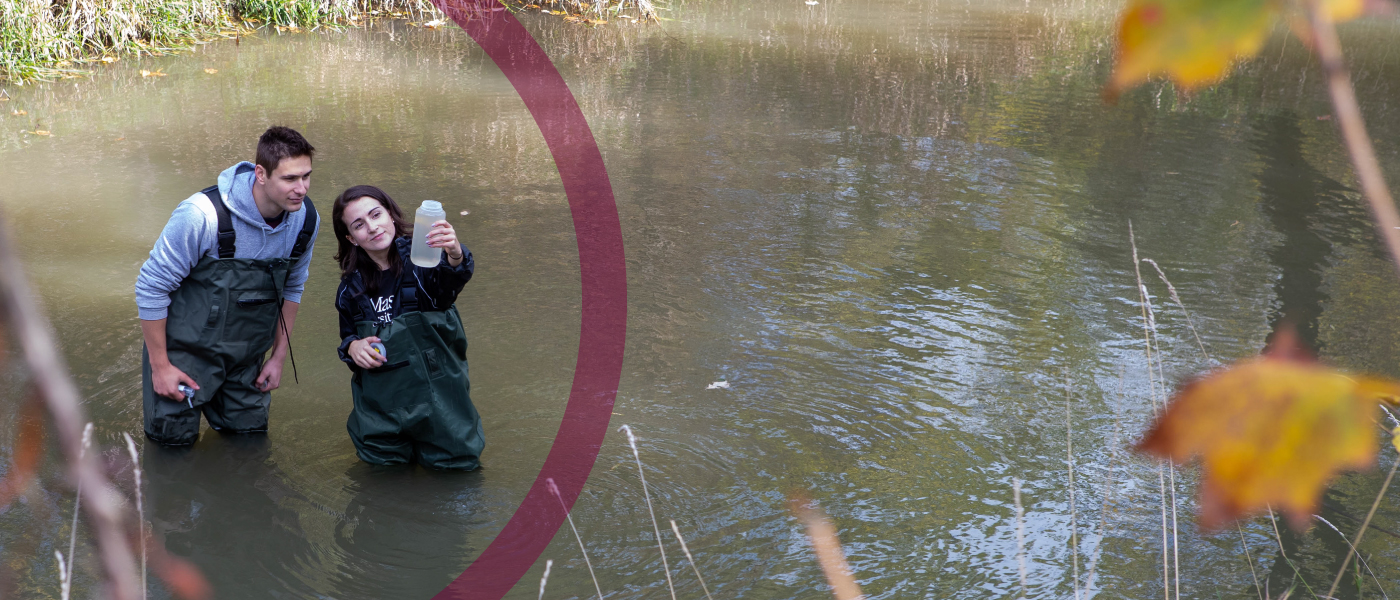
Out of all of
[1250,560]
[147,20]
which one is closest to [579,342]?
[1250,560]

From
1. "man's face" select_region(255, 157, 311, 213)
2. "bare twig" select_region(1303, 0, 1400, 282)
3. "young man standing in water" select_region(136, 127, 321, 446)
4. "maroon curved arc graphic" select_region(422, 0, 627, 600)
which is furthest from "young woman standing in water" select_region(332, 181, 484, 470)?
"bare twig" select_region(1303, 0, 1400, 282)

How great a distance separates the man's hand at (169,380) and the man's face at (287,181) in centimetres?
72

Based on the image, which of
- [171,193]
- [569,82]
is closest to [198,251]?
[171,193]

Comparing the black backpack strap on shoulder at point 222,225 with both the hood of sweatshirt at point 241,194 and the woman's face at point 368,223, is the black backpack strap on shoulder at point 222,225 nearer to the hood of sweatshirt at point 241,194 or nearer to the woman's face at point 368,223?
the hood of sweatshirt at point 241,194

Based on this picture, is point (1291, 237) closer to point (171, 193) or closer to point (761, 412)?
point (761, 412)

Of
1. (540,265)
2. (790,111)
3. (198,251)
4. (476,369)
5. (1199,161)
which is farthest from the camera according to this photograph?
(790,111)

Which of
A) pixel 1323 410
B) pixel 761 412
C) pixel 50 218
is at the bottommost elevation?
pixel 761 412

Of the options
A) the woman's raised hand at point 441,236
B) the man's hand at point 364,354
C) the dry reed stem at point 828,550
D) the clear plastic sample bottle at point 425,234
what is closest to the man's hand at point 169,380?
the man's hand at point 364,354

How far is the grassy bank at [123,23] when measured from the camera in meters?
9.58

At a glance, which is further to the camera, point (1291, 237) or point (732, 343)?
point (1291, 237)

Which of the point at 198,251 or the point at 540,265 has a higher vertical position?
the point at 198,251

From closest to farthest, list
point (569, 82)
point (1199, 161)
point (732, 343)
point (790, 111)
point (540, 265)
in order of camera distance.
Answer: point (732, 343), point (540, 265), point (1199, 161), point (790, 111), point (569, 82)

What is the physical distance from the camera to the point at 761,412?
4.56m

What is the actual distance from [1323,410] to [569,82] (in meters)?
10.4
